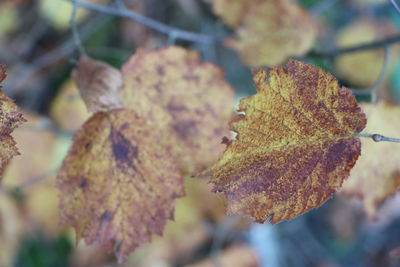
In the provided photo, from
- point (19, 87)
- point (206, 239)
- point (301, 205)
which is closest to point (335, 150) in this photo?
point (301, 205)

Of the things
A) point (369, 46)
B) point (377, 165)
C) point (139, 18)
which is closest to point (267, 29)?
point (369, 46)

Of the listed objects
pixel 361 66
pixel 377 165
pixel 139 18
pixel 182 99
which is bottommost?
pixel 377 165

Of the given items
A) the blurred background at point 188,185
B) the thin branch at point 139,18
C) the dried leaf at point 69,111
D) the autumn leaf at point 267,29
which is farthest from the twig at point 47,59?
the autumn leaf at point 267,29

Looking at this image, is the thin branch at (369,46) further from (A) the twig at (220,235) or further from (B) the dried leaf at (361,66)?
(A) the twig at (220,235)

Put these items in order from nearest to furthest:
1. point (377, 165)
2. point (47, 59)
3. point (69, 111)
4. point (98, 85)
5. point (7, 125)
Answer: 1. point (7, 125)
2. point (98, 85)
3. point (377, 165)
4. point (69, 111)
5. point (47, 59)

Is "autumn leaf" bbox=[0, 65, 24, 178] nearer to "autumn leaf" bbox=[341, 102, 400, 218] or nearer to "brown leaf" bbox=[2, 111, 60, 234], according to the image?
"autumn leaf" bbox=[341, 102, 400, 218]

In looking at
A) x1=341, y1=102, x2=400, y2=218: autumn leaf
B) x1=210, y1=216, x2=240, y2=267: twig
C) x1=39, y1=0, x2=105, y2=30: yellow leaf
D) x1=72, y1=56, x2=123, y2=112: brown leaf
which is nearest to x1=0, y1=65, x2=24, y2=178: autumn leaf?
x1=72, y1=56, x2=123, y2=112: brown leaf

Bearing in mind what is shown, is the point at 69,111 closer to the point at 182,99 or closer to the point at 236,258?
the point at 182,99
